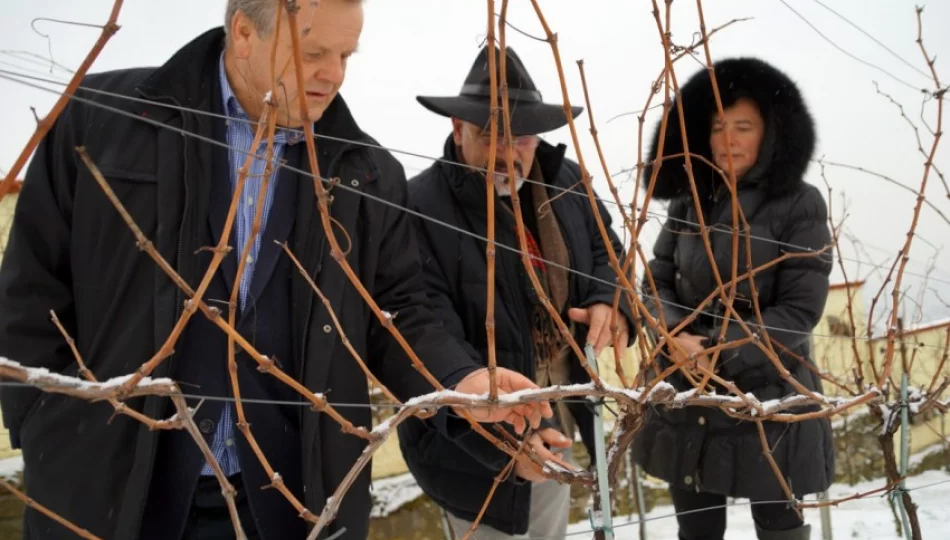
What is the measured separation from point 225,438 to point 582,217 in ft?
4.23

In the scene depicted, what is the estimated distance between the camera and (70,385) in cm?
87

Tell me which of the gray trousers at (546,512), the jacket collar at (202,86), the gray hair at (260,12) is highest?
the gray hair at (260,12)

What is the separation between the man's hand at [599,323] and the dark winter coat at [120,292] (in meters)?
0.57

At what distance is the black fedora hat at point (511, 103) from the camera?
214 cm

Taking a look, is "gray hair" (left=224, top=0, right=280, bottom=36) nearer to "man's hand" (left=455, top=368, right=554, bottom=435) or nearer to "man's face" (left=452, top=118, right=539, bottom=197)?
"man's hand" (left=455, top=368, right=554, bottom=435)

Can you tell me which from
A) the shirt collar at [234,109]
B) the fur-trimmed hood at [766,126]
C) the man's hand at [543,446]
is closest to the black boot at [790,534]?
the fur-trimmed hood at [766,126]

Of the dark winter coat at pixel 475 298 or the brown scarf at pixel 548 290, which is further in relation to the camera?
the brown scarf at pixel 548 290

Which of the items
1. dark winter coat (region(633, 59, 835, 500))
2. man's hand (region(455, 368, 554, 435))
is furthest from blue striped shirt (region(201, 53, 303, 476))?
dark winter coat (region(633, 59, 835, 500))

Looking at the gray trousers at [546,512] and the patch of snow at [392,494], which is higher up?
the gray trousers at [546,512]

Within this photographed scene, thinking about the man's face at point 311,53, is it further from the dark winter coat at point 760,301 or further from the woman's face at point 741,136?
the woman's face at point 741,136

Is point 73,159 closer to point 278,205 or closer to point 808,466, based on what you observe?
point 278,205

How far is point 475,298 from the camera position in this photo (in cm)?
213

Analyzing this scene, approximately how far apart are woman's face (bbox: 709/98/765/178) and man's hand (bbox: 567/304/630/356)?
66 centimetres

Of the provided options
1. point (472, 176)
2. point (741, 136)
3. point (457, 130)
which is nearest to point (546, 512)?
point (472, 176)
